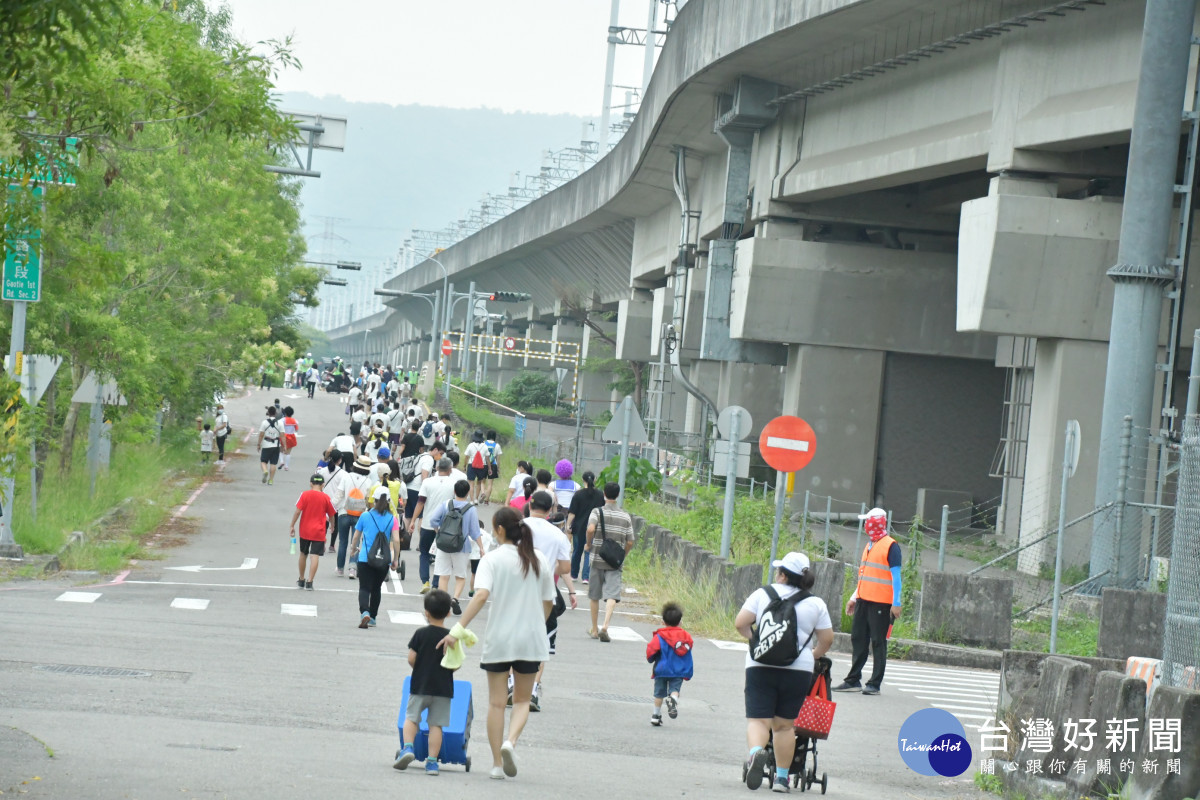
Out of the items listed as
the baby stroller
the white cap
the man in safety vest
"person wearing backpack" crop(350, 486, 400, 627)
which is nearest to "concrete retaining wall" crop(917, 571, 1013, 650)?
the man in safety vest

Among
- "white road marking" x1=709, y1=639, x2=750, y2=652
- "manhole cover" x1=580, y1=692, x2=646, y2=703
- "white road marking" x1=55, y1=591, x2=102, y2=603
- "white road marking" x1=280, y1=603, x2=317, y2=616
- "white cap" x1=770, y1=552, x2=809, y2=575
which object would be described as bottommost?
"white road marking" x1=55, y1=591, x2=102, y2=603

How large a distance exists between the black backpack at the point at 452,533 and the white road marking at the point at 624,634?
2533 mm

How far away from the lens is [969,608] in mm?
18656

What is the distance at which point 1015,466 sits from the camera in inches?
1054

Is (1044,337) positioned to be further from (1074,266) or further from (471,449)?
(471,449)

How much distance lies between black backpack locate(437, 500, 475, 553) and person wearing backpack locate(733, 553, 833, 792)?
649 centimetres

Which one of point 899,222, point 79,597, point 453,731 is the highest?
point 899,222

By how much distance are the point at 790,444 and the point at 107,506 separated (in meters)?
13.4

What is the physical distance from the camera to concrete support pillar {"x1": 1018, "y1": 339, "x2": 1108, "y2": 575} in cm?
2206

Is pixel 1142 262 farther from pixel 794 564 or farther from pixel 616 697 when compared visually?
pixel 794 564

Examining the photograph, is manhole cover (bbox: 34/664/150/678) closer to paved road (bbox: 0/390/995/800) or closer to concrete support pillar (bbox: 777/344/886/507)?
paved road (bbox: 0/390/995/800)

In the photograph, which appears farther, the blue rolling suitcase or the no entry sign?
the no entry sign

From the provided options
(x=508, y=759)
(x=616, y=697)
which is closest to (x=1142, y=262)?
(x=616, y=697)

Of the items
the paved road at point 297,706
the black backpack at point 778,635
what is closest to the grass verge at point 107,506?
the paved road at point 297,706
